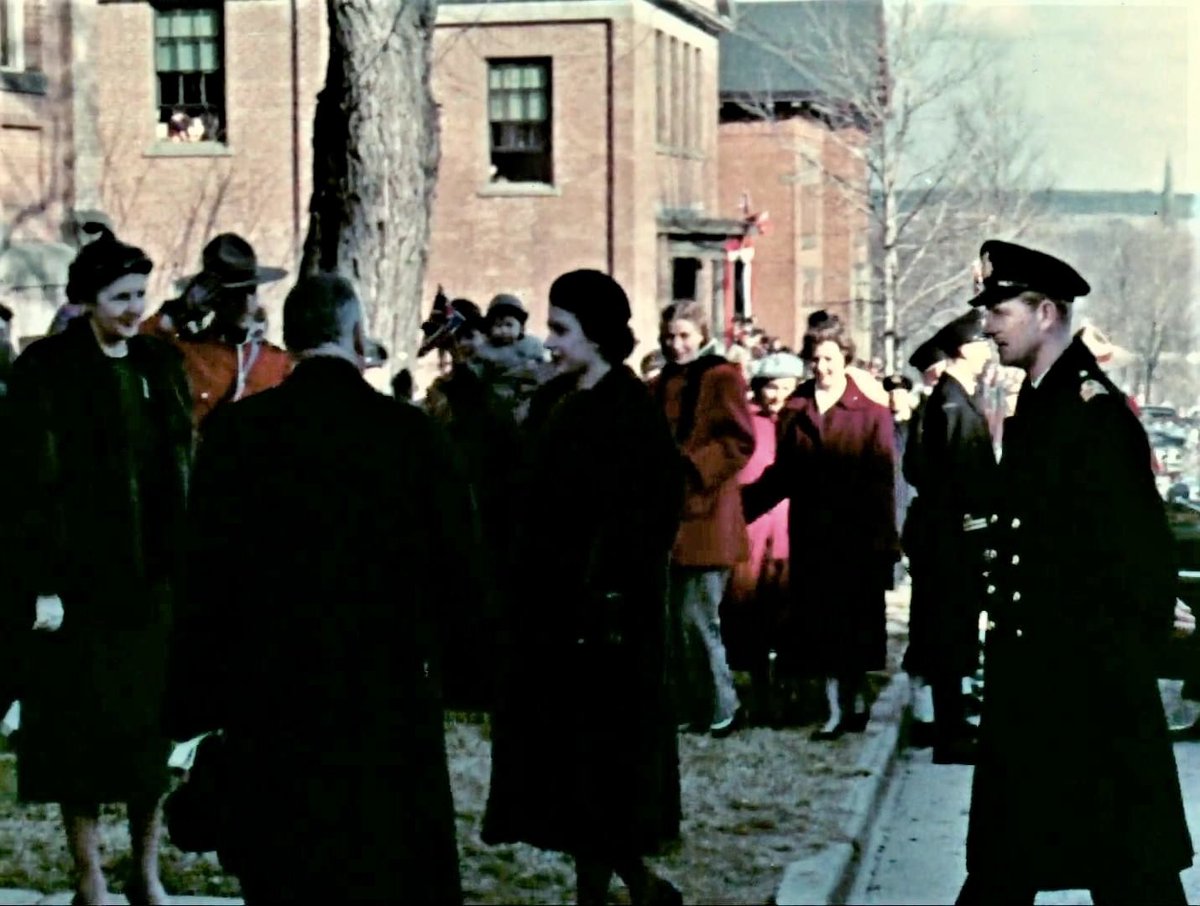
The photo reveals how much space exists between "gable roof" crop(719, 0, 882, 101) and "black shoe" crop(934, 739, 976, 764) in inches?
1406

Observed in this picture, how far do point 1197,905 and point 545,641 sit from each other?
8.67ft

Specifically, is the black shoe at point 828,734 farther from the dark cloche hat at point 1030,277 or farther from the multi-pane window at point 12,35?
the multi-pane window at point 12,35

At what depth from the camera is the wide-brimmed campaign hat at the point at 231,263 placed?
8.44m

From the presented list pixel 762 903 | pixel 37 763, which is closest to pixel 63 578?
pixel 37 763

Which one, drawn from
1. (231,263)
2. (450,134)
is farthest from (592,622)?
(450,134)

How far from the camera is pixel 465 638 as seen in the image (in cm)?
516

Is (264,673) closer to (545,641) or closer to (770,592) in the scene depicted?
(545,641)

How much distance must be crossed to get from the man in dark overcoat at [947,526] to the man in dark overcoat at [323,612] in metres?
3.56

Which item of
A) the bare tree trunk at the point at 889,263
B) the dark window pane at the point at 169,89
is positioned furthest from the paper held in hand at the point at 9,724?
the dark window pane at the point at 169,89

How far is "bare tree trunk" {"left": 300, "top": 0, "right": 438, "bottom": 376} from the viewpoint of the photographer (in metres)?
11.3

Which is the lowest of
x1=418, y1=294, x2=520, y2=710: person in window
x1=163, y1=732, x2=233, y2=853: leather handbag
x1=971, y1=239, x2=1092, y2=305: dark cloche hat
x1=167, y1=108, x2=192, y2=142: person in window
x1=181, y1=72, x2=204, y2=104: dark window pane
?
x1=163, y1=732, x2=233, y2=853: leather handbag

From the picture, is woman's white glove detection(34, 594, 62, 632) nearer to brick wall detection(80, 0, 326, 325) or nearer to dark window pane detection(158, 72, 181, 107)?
brick wall detection(80, 0, 326, 325)

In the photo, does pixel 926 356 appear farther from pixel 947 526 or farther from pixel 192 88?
pixel 192 88

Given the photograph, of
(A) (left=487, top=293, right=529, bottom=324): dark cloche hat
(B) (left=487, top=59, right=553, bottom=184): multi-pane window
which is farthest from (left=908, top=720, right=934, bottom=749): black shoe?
(B) (left=487, top=59, right=553, bottom=184): multi-pane window
